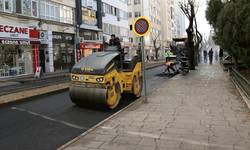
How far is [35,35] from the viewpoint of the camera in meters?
21.5

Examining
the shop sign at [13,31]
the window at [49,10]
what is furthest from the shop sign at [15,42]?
the window at [49,10]

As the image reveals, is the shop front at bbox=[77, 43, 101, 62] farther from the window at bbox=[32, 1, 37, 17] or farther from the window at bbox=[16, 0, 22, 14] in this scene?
the window at bbox=[16, 0, 22, 14]

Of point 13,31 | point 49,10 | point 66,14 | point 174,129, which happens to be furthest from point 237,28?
point 66,14

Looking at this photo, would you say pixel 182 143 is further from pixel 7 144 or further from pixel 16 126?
pixel 16 126

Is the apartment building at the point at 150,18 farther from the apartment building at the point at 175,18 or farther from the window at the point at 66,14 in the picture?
the window at the point at 66,14

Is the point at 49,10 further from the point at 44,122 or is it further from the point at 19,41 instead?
the point at 44,122

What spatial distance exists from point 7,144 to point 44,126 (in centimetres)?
110

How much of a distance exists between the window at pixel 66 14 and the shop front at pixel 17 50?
17.7 feet

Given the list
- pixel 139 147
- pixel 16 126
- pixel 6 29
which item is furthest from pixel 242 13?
pixel 6 29

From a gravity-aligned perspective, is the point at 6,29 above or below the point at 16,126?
above

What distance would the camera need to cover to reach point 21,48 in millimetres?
21016

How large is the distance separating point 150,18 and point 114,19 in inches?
1101

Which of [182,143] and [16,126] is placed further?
[16,126]

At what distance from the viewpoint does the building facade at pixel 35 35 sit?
19234 millimetres
